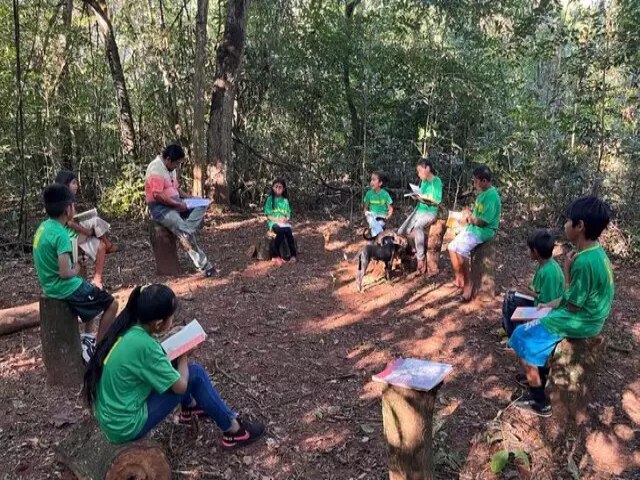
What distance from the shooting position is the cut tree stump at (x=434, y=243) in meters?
6.79

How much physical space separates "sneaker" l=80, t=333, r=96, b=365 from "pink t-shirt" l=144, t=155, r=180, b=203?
213 centimetres

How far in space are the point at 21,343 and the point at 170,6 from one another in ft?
28.5

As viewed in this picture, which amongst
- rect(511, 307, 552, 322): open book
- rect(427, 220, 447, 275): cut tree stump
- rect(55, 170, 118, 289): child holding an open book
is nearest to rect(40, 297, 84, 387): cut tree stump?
rect(55, 170, 118, 289): child holding an open book

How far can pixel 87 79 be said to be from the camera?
29.7ft

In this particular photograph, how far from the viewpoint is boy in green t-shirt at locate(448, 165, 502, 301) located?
5.55 meters

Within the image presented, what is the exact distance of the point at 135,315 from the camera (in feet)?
9.48

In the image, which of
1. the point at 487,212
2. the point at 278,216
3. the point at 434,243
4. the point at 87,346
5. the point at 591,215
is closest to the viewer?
the point at 591,215

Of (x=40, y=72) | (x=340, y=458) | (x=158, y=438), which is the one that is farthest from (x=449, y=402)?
(x=40, y=72)

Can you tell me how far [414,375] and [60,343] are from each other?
9.23 ft

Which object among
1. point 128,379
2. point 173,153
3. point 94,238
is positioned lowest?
point 128,379

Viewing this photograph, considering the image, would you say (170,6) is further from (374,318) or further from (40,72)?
(374,318)

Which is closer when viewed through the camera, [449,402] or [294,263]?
[449,402]

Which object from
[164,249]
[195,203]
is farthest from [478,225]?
[164,249]

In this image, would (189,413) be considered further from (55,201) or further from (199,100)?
(199,100)
